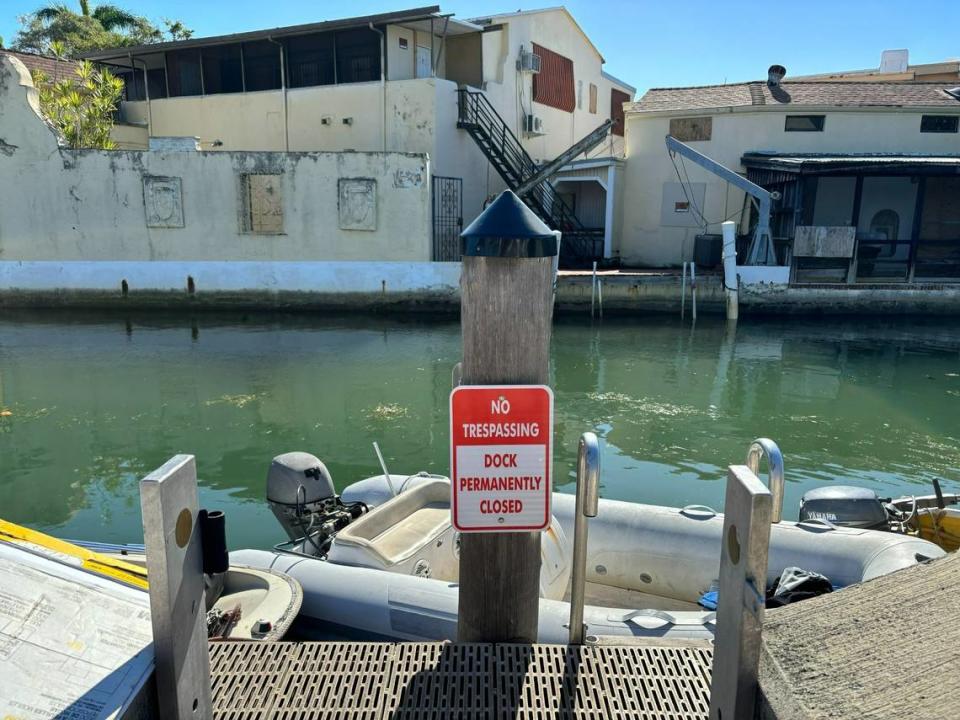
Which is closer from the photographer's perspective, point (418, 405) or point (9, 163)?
point (418, 405)

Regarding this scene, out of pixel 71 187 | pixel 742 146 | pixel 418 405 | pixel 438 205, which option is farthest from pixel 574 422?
pixel 71 187

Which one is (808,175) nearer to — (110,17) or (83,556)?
(83,556)

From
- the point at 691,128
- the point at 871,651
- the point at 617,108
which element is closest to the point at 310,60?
the point at 691,128

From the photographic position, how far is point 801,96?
72.4ft

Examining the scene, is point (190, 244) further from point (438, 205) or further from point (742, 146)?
point (742, 146)

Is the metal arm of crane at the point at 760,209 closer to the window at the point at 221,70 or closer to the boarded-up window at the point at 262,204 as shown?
the boarded-up window at the point at 262,204

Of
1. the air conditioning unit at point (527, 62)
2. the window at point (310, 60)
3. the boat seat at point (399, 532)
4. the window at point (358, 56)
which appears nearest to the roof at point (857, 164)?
the air conditioning unit at point (527, 62)

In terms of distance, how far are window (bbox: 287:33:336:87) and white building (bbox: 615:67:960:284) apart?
9.65m

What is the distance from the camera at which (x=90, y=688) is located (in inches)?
77.5

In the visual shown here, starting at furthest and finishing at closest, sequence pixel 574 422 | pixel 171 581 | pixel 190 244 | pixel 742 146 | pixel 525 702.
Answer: pixel 742 146, pixel 190 244, pixel 574 422, pixel 525 702, pixel 171 581

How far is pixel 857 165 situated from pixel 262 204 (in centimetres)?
1602

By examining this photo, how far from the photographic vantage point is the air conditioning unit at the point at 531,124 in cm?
2441

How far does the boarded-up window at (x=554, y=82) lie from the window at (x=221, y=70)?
10232 millimetres

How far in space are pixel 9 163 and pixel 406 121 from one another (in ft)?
36.5
